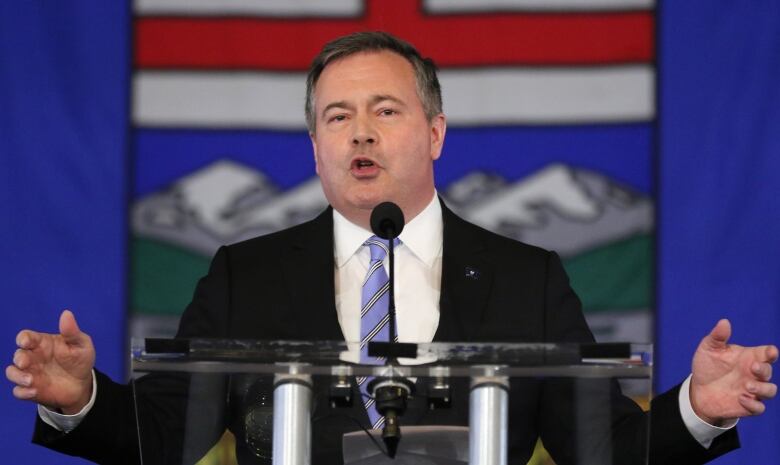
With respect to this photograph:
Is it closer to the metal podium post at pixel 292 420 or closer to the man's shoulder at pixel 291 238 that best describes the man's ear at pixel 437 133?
the man's shoulder at pixel 291 238

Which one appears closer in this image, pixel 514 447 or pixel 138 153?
pixel 514 447

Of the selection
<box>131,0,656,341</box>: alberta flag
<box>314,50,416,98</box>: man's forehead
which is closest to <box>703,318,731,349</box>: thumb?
<box>314,50,416,98</box>: man's forehead

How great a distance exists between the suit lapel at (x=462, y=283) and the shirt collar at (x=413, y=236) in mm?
30

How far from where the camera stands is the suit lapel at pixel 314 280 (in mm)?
2471

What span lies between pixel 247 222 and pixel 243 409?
62.0 inches

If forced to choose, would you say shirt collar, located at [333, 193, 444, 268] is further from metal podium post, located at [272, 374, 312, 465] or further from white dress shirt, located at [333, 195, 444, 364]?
metal podium post, located at [272, 374, 312, 465]

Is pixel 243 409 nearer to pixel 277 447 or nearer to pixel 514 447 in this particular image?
pixel 277 447

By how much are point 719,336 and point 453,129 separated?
1592mm

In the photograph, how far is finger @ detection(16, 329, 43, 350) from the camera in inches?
76.6

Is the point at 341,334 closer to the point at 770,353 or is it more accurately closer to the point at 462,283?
the point at 462,283

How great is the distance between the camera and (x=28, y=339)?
77.1 inches

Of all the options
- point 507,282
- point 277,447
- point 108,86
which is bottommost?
point 277,447

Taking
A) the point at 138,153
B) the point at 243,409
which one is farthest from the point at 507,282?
the point at 138,153

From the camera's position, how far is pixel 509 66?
352 centimetres
